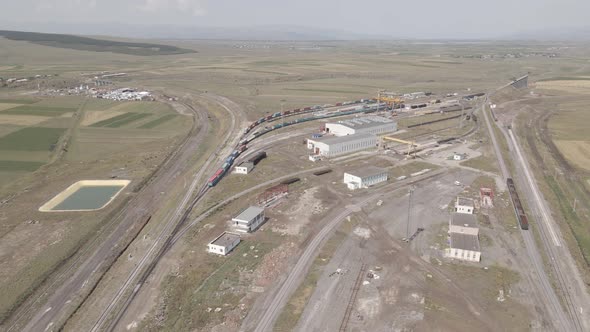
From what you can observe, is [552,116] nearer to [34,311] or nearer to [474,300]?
[474,300]

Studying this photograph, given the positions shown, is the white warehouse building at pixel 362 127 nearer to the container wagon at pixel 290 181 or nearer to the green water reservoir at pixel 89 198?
the container wagon at pixel 290 181

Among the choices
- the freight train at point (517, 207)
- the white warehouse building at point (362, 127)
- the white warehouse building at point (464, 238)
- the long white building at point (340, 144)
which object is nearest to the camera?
the white warehouse building at point (464, 238)

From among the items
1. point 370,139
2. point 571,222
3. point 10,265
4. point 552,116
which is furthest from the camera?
point 552,116

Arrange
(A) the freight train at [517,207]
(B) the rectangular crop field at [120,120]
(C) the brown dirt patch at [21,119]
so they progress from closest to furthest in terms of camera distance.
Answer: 1. (A) the freight train at [517,207]
2. (C) the brown dirt patch at [21,119]
3. (B) the rectangular crop field at [120,120]

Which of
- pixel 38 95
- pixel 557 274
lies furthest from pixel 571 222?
pixel 38 95

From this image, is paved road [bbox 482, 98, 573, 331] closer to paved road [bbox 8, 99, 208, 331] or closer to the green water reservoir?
paved road [bbox 8, 99, 208, 331]

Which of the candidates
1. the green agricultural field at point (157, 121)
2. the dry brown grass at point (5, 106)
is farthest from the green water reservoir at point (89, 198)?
the dry brown grass at point (5, 106)
